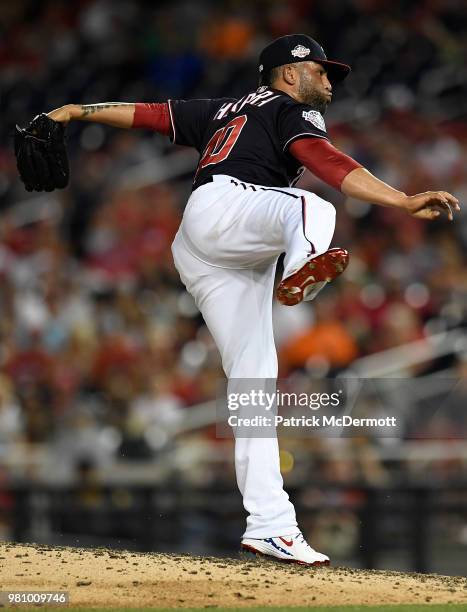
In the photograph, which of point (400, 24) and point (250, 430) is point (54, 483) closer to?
point (250, 430)

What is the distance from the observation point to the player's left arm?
3.34 metres

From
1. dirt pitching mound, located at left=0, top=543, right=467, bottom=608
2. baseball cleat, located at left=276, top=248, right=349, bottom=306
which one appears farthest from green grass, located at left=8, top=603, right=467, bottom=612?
baseball cleat, located at left=276, top=248, right=349, bottom=306

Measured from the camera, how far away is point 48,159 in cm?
406

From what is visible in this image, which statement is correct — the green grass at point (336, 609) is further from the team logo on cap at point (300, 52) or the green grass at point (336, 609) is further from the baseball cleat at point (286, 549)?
the team logo on cap at point (300, 52)

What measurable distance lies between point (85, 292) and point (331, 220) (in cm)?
494

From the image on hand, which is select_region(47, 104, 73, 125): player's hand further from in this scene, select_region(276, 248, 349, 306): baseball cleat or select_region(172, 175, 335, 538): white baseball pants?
select_region(276, 248, 349, 306): baseball cleat

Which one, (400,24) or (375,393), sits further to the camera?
(400,24)

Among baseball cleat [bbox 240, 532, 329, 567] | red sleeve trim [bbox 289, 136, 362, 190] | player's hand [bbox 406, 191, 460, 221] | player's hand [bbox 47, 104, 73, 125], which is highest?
player's hand [bbox 47, 104, 73, 125]

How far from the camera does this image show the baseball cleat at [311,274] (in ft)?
11.0

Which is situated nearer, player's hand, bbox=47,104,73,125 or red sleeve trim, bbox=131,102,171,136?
player's hand, bbox=47,104,73,125

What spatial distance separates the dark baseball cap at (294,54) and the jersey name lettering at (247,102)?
0.12 m

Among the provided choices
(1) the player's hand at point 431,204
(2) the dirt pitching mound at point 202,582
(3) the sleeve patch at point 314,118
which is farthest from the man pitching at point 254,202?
(1) the player's hand at point 431,204

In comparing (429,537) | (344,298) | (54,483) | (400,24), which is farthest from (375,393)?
(400,24)

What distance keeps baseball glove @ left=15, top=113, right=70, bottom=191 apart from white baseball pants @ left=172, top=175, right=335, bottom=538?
1.66 ft
